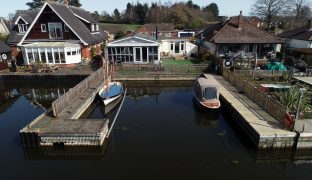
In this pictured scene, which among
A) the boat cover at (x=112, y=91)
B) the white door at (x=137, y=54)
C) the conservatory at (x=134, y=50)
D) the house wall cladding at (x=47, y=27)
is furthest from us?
the white door at (x=137, y=54)

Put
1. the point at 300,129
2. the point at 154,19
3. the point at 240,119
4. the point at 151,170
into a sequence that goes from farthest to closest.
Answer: the point at 154,19, the point at 240,119, the point at 300,129, the point at 151,170

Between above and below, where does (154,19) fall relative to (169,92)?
above

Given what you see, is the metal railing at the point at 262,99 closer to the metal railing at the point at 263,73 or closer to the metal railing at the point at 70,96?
the metal railing at the point at 263,73

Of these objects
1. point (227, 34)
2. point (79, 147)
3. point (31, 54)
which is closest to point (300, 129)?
point (79, 147)

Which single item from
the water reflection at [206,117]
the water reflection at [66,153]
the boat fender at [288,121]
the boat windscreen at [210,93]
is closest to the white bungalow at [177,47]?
the water reflection at [206,117]

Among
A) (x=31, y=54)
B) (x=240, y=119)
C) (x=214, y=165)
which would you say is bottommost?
(x=214, y=165)

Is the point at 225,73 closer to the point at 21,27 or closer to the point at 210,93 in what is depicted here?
the point at 210,93

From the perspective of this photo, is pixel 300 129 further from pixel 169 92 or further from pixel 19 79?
pixel 19 79

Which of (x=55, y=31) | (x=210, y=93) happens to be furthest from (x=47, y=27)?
(x=210, y=93)
